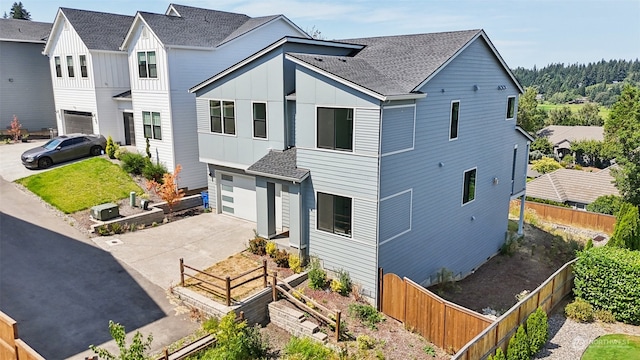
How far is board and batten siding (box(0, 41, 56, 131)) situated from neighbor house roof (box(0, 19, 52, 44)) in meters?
0.51

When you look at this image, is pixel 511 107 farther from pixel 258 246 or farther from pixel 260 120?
pixel 258 246

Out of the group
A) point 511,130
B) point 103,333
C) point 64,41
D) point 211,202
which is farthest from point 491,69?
point 64,41

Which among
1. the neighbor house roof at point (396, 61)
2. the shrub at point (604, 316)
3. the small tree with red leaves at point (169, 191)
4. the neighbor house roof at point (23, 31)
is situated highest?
the neighbor house roof at point (23, 31)

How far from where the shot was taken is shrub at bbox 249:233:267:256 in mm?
16930

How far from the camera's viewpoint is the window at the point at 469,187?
63.4 feet

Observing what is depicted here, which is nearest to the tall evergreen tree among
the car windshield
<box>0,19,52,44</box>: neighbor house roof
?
<box>0,19,52,44</box>: neighbor house roof

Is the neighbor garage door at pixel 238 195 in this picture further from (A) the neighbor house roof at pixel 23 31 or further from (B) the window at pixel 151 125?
(A) the neighbor house roof at pixel 23 31

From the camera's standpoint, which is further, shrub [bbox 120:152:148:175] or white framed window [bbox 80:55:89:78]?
white framed window [bbox 80:55:89:78]

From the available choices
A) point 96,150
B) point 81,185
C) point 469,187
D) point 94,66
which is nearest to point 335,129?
point 469,187

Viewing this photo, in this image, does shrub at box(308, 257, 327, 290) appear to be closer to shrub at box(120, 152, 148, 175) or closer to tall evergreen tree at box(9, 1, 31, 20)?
shrub at box(120, 152, 148, 175)

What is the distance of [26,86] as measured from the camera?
115 ft

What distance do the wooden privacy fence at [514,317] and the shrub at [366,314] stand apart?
134 inches

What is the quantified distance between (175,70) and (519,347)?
19.4 metres

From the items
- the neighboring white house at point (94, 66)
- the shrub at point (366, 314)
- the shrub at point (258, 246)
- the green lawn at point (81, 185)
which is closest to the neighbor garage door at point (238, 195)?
the shrub at point (258, 246)
